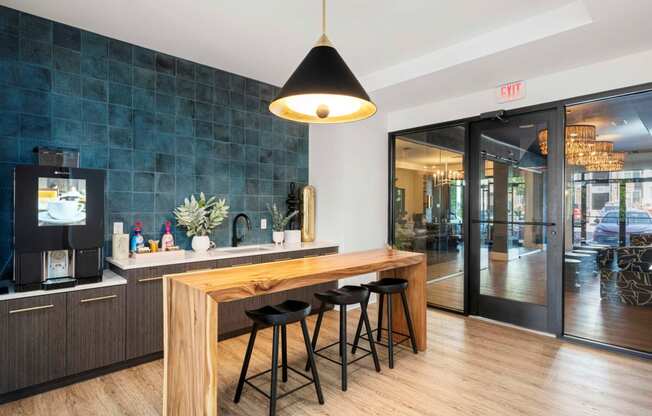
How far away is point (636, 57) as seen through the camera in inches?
123

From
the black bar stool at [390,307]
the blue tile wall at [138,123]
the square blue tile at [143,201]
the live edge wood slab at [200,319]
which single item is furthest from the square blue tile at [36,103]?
the black bar stool at [390,307]

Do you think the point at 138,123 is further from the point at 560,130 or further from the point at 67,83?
the point at 560,130

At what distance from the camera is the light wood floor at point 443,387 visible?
7.77ft

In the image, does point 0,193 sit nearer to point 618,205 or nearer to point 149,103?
point 149,103

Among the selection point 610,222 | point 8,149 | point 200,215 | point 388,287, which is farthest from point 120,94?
point 610,222

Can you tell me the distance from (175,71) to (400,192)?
3.18 m

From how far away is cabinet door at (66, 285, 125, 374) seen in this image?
104 inches

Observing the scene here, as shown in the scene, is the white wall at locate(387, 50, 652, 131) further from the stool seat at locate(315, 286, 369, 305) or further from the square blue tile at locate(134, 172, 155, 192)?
the square blue tile at locate(134, 172, 155, 192)

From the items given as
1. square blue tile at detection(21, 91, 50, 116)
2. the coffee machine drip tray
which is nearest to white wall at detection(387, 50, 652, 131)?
square blue tile at detection(21, 91, 50, 116)

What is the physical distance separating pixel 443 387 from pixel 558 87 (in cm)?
301

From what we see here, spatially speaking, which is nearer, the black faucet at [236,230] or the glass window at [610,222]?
the glass window at [610,222]

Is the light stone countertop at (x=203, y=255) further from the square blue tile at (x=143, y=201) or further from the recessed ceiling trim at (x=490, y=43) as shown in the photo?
the recessed ceiling trim at (x=490, y=43)

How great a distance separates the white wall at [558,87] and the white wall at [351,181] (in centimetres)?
68

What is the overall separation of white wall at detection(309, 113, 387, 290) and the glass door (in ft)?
4.10
